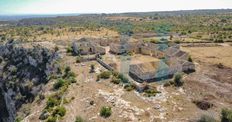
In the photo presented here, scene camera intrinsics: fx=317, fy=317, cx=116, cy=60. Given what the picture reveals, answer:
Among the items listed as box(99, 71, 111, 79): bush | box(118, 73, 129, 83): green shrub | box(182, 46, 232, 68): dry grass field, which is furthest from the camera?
box(182, 46, 232, 68): dry grass field

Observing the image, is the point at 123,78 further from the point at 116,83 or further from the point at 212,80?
the point at 212,80

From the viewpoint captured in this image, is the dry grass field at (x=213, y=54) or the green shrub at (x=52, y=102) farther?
the dry grass field at (x=213, y=54)

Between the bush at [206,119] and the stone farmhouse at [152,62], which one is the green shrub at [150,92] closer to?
the stone farmhouse at [152,62]

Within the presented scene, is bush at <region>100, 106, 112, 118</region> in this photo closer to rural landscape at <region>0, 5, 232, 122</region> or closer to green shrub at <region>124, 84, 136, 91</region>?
rural landscape at <region>0, 5, 232, 122</region>

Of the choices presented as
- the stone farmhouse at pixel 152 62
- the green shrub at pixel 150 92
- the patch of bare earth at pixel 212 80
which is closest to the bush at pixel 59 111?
the green shrub at pixel 150 92

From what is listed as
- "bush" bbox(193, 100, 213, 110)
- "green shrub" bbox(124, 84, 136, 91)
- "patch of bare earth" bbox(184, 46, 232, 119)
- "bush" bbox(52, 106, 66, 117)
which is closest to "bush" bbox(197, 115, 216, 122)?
"patch of bare earth" bbox(184, 46, 232, 119)

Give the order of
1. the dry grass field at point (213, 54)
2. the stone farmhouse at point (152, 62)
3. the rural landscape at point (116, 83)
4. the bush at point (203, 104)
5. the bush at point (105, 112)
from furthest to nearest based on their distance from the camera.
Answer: the dry grass field at point (213, 54) → the stone farmhouse at point (152, 62) → the bush at point (203, 104) → the rural landscape at point (116, 83) → the bush at point (105, 112)

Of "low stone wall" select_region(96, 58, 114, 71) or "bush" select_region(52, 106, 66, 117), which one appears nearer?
"bush" select_region(52, 106, 66, 117)

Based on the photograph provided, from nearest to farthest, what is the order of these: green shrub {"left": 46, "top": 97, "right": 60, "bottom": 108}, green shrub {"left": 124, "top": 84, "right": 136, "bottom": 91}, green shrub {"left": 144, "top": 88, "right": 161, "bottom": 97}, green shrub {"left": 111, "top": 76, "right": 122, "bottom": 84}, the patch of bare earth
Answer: the patch of bare earth < green shrub {"left": 46, "top": 97, "right": 60, "bottom": 108} < green shrub {"left": 144, "top": 88, "right": 161, "bottom": 97} < green shrub {"left": 124, "top": 84, "right": 136, "bottom": 91} < green shrub {"left": 111, "top": 76, "right": 122, "bottom": 84}

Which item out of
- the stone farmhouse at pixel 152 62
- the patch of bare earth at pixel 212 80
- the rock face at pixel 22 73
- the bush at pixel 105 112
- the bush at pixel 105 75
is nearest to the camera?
the bush at pixel 105 112
